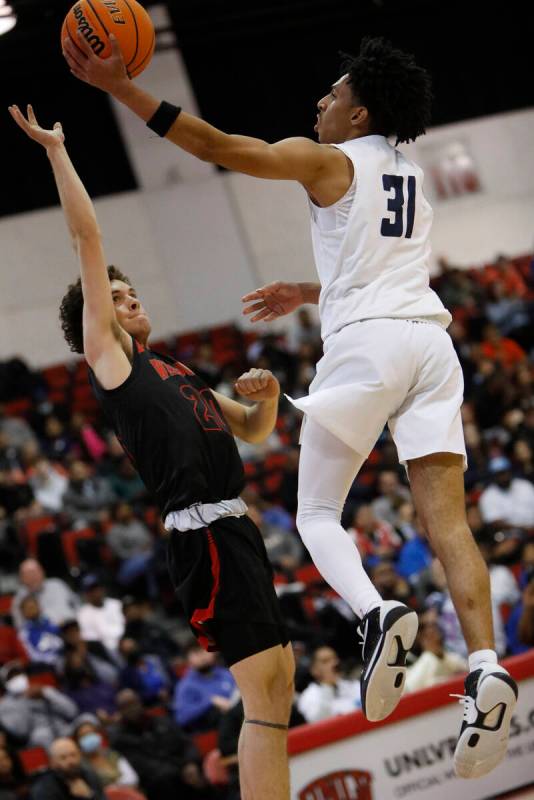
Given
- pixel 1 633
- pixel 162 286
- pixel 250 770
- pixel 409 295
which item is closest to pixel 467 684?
pixel 250 770

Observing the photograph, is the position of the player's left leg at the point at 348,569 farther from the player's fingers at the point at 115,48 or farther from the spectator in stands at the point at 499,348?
the spectator in stands at the point at 499,348

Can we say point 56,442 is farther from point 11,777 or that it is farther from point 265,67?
point 265,67

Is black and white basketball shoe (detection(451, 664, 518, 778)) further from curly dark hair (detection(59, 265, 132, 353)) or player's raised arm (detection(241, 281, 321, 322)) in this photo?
curly dark hair (detection(59, 265, 132, 353))

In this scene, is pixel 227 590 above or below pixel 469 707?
above

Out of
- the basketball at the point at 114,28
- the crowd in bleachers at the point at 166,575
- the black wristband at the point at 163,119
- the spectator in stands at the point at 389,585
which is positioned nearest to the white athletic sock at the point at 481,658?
the black wristband at the point at 163,119

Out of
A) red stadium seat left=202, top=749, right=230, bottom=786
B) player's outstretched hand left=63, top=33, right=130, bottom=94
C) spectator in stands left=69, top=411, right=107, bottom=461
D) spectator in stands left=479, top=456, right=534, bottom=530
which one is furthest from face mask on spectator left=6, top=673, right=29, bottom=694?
player's outstretched hand left=63, top=33, right=130, bottom=94

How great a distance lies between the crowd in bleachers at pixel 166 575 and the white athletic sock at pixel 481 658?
4.24m

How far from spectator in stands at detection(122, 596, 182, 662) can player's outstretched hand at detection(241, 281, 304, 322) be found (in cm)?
627

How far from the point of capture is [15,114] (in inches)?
172

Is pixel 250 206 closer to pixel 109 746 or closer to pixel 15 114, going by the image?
pixel 109 746

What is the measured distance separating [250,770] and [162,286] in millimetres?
15028

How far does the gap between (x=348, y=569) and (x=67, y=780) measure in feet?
14.2

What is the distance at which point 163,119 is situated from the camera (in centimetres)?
405

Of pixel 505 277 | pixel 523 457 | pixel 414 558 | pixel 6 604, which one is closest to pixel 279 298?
pixel 414 558
